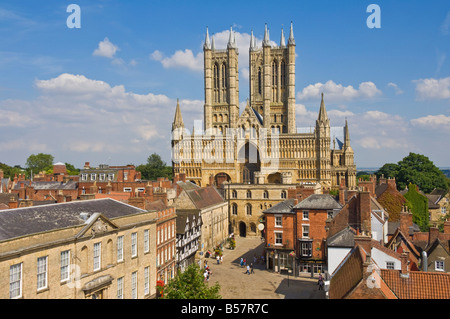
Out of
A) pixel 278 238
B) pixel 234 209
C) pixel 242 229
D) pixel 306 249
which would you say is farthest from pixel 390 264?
pixel 242 229

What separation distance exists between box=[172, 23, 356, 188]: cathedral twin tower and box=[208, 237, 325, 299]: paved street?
46.2 meters

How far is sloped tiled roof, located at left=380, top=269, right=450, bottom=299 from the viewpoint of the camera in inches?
773

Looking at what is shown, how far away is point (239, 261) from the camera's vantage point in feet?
173

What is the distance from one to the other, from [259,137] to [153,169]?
43.2 metres

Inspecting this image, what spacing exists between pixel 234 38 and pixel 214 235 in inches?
2656

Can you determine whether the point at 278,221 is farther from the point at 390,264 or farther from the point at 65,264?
the point at 65,264

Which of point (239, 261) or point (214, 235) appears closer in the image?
point (239, 261)

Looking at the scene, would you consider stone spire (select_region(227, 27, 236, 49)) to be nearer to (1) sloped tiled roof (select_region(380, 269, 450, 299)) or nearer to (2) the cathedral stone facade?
(2) the cathedral stone facade

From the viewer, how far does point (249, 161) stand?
102 m

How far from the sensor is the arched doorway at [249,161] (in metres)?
102

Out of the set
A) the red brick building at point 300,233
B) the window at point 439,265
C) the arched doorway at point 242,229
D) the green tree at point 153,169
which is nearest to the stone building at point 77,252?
the red brick building at point 300,233

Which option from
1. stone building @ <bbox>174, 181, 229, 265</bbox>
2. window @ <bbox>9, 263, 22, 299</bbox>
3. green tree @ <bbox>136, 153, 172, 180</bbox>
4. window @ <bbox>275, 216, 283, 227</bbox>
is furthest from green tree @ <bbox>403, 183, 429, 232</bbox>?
green tree @ <bbox>136, 153, 172, 180</bbox>
